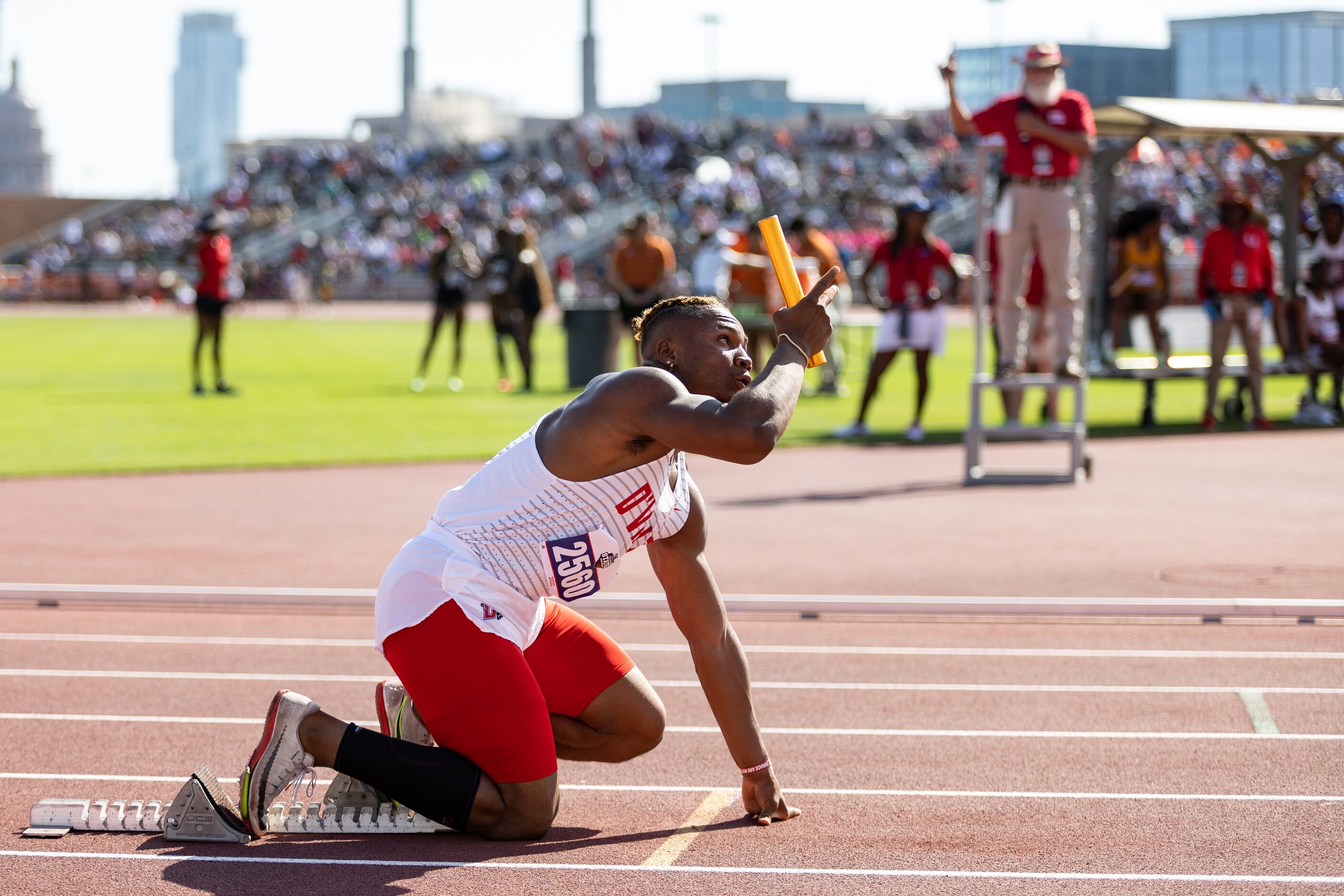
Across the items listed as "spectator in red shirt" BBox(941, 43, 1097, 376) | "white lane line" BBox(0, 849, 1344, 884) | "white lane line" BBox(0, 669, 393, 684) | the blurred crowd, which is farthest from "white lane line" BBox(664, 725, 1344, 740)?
the blurred crowd

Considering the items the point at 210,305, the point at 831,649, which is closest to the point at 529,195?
the point at 210,305

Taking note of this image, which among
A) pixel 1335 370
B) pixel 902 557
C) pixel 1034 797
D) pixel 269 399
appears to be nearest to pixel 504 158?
pixel 269 399

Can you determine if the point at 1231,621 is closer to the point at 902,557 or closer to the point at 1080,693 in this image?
the point at 1080,693

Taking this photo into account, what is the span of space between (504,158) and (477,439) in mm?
56438

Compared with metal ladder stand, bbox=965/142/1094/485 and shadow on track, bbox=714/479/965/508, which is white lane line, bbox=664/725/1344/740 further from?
metal ladder stand, bbox=965/142/1094/485

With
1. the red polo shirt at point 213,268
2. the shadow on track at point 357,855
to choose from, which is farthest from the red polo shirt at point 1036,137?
the red polo shirt at point 213,268

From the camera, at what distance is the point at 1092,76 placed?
267 ft

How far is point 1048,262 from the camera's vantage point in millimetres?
12641

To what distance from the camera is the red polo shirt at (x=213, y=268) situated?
1900cm

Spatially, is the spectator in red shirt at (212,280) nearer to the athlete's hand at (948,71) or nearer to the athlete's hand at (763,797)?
the athlete's hand at (948,71)

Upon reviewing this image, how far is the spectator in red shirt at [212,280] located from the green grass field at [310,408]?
0.85m

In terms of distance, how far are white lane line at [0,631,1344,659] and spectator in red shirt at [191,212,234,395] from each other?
12.4 m

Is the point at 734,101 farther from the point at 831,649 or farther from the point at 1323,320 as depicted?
the point at 831,649

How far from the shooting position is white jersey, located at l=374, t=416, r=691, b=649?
14.2 feet
